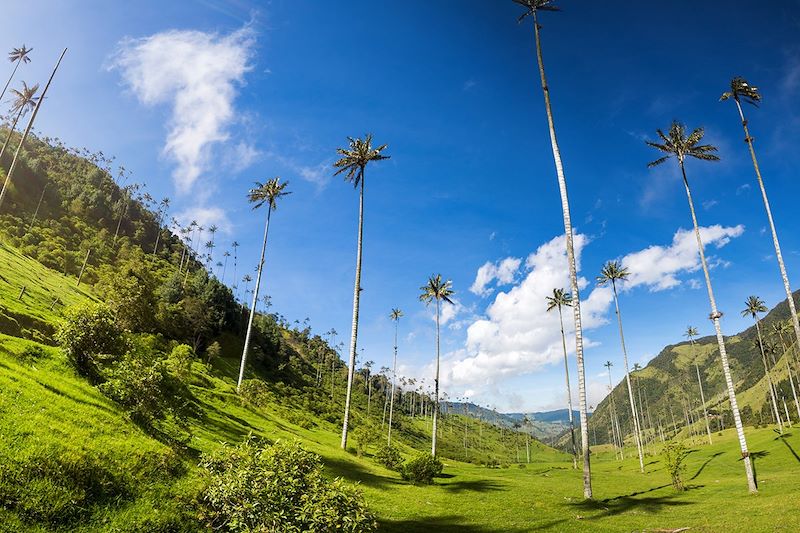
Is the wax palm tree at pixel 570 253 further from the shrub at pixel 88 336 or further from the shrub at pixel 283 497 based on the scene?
the shrub at pixel 88 336

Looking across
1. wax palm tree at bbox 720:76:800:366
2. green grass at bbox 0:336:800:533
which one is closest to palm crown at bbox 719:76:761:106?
wax palm tree at bbox 720:76:800:366

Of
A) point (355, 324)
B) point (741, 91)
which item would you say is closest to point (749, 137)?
point (741, 91)

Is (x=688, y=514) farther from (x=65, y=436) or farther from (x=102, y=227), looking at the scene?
(x=102, y=227)

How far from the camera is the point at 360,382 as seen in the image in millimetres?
198000

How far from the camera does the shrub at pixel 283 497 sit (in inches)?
500

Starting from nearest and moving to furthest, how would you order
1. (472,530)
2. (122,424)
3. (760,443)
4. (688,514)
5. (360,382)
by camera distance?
(122,424), (472,530), (688,514), (760,443), (360,382)

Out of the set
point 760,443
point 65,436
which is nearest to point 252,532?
point 65,436

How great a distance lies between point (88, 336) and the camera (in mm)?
24578

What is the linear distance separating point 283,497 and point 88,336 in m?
19.0

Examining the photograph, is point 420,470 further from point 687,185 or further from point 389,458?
point 687,185

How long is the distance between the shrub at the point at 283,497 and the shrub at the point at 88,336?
14576 mm

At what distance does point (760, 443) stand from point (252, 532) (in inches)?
3862

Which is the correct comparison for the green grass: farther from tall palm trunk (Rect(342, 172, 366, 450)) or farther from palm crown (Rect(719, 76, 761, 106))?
palm crown (Rect(719, 76, 761, 106))

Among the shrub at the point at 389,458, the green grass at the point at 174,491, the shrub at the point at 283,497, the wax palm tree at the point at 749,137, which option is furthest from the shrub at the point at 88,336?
the wax palm tree at the point at 749,137
